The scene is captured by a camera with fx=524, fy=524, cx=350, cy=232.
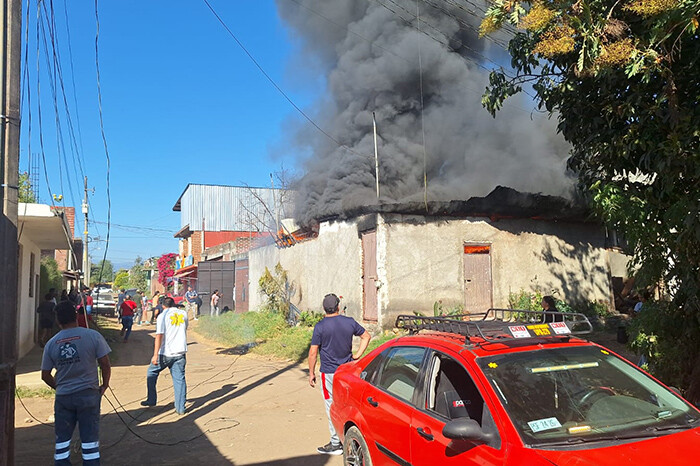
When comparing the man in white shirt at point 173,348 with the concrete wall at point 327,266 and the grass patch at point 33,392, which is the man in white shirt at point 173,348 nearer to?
the grass patch at point 33,392

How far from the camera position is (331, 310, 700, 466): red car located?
2.70 meters

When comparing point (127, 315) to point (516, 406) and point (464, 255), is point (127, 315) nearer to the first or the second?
point (464, 255)

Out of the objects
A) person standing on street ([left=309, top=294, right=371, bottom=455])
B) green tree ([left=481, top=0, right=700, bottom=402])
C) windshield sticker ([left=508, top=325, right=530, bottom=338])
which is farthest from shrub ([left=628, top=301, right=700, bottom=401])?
person standing on street ([left=309, top=294, right=371, bottom=455])

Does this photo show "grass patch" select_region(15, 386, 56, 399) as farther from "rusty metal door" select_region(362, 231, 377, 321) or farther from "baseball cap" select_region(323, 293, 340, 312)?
"rusty metal door" select_region(362, 231, 377, 321)

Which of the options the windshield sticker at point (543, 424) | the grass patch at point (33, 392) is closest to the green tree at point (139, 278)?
the grass patch at point (33, 392)

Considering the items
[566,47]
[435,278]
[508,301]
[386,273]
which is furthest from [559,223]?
[566,47]

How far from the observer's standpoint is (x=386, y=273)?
511 inches

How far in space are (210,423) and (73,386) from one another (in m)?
2.93

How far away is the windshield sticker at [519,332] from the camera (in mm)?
3510

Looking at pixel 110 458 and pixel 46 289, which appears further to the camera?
pixel 46 289

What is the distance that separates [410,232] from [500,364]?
10.1 metres

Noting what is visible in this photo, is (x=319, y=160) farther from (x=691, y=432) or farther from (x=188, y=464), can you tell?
(x=691, y=432)

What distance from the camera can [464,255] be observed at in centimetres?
1379

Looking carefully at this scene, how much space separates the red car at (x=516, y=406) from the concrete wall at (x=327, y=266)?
10.3m
